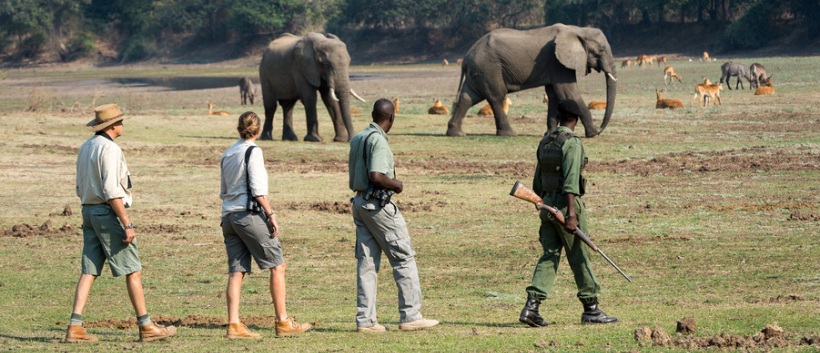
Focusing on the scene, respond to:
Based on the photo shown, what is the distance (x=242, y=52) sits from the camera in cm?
10188

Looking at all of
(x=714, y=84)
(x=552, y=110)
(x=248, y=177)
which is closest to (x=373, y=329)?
(x=248, y=177)

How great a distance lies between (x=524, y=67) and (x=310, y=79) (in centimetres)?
482

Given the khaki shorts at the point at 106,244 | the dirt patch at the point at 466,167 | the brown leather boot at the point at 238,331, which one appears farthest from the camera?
the dirt patch at the point at 466,167

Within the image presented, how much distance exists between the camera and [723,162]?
22094 mm

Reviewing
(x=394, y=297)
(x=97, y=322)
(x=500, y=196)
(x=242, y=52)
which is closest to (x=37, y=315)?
(x=97, y=322)

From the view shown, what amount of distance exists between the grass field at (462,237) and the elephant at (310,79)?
3.32 ft

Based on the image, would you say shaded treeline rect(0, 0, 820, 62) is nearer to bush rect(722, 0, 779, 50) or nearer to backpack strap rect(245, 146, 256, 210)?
bush rect(722, 0, 779, 50)

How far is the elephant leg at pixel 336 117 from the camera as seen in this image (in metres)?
28.3

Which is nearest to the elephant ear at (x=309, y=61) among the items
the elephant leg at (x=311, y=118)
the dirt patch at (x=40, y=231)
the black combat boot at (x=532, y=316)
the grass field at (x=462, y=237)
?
the elephant leg at (x=311, y=118)

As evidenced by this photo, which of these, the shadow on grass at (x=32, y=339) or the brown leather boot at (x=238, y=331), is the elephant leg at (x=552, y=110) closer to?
the brown leather boot at (x=238, y=331)

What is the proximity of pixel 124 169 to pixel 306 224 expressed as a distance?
7574mm

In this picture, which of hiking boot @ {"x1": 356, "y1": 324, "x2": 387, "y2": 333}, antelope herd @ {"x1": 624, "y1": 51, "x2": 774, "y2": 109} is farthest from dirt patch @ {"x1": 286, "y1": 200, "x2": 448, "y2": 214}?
antelope herd @ {"x1": 624, "y1": 51, "x2": 774, "y2": 109}

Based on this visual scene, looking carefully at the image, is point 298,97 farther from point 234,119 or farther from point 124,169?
point 124,169

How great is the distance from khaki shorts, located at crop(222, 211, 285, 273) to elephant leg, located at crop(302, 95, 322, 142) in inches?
757
